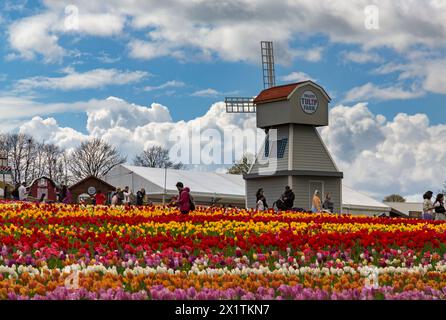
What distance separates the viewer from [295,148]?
49.2m

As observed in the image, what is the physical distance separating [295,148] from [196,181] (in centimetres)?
1570

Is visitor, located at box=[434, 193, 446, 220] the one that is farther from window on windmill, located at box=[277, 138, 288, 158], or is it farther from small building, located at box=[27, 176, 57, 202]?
small building, located at box=[27, 176, 57, 202]

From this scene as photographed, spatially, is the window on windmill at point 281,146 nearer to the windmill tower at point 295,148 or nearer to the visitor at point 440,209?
the windmill tower at point 295,148

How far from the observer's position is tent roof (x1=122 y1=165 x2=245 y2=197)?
6069 cm

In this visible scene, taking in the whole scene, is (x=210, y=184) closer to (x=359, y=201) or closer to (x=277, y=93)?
(x=359, y=201)

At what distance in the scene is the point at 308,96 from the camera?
4972cm

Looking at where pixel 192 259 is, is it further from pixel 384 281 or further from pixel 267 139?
pixel 267 139

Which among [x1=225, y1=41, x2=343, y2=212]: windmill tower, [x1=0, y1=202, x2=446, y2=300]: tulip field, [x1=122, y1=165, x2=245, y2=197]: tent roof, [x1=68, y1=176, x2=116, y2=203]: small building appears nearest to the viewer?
[x1=0, y1=202, x2=446, y2=300]: tulip field

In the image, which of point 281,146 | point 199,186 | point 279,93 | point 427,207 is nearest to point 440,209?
point 427,207

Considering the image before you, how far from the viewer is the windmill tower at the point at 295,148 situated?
48.8 meters

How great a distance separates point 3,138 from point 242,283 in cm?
9467

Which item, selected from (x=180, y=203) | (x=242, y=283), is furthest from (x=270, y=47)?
(x=242, y=283)

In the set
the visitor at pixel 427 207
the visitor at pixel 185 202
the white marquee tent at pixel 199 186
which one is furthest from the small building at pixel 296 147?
the visitor at pixel 185 202

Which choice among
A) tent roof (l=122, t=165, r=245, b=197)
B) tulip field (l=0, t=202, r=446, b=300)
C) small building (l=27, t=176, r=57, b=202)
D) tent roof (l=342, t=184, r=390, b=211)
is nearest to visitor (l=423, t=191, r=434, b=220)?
tulip field (l=0, t=202, r=446, b=300)
